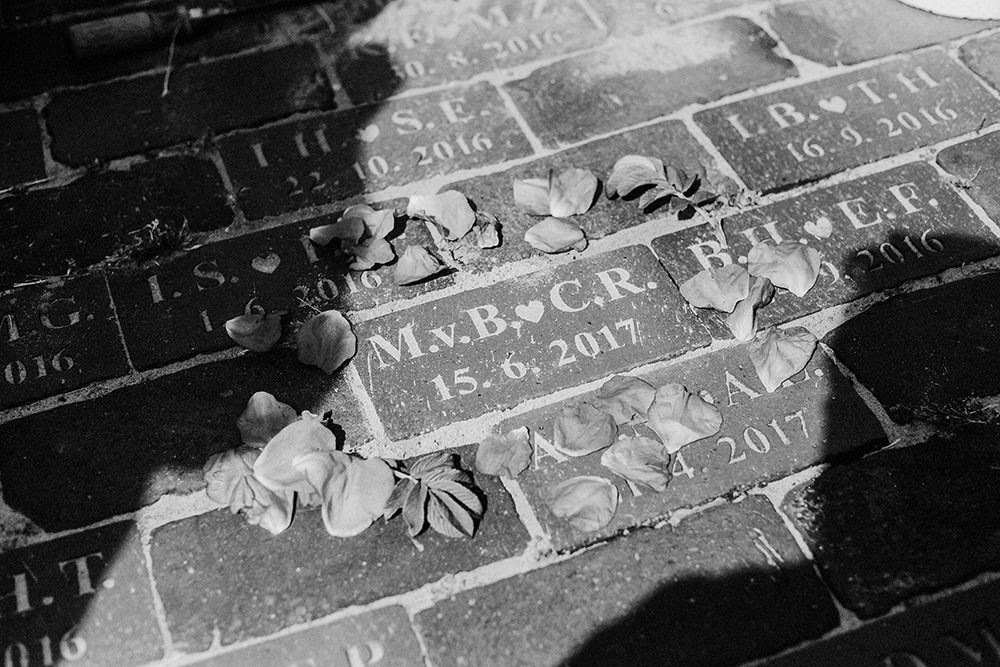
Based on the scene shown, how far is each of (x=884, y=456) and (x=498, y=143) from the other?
1.26 meters

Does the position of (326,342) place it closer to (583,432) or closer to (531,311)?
(531,311)

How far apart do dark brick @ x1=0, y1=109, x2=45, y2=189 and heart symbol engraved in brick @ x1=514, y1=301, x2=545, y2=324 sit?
4.29ft

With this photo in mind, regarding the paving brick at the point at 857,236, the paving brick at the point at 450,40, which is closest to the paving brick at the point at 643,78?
the paving brick at the point at 450,40

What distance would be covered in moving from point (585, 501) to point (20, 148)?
1.79 m

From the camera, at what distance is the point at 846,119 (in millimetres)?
2729

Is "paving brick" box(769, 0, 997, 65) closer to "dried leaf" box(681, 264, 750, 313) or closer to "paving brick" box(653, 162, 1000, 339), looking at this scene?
"paving brick" box(653, 162, 1000, 339)

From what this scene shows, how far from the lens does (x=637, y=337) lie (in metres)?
2.26

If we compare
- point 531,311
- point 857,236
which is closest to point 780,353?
point 857,236

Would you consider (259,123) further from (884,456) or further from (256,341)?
(884,456)

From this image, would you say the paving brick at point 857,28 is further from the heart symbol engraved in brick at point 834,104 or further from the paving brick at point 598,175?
the paving brick at point 598,175

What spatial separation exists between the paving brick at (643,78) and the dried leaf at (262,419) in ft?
3.51

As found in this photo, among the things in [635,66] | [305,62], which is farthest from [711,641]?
[305,62]

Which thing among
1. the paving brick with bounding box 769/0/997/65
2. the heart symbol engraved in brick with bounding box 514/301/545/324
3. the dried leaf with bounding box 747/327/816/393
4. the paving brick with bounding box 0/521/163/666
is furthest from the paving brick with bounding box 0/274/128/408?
the paving brick with bounding box 769/0/997/65

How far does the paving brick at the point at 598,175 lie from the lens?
8.00ft
